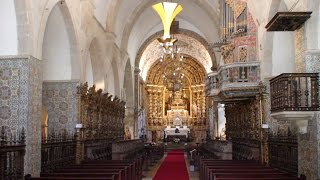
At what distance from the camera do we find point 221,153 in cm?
1680

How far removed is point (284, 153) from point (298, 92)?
3.38 m

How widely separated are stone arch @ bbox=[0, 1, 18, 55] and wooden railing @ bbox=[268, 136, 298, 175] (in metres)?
6.82

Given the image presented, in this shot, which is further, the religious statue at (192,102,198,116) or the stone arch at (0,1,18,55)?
the religious statue at (192,102,198,116)

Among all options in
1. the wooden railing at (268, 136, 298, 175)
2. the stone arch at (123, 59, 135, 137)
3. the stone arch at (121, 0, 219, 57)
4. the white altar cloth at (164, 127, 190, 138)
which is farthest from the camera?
the white altar cloth at (164, 127, 190, 138)

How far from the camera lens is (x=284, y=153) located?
464 inches

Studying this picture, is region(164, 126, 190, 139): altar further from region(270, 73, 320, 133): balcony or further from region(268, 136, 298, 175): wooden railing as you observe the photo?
region(270, 73, 320, 133): balcony

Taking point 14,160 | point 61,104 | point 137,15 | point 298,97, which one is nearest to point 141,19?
Answer: point 137,15

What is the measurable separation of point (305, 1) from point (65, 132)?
8.24 metres

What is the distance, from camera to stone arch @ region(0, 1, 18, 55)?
1048 cm

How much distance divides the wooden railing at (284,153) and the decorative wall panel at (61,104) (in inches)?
246

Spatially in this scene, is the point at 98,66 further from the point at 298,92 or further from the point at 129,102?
the point at 298,92

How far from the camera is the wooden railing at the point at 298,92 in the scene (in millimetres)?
8719

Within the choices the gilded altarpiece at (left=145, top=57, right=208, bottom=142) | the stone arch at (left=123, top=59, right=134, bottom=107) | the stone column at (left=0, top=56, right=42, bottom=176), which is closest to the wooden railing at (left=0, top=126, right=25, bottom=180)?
the stone column at (left=0, top=56, right=42, bottom=176)

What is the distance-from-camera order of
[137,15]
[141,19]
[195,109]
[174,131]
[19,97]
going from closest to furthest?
[19,97] → [137,15] → [141,19] → [174,131] → [195,109]
